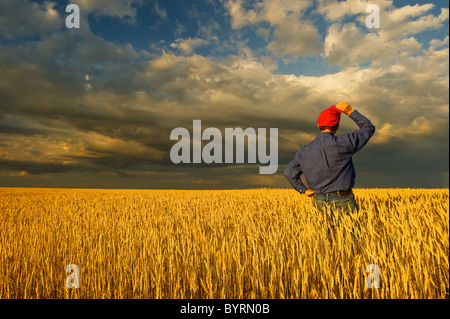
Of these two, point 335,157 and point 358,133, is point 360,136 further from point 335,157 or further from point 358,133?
point 335,157

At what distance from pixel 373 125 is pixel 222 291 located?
3.09 meters

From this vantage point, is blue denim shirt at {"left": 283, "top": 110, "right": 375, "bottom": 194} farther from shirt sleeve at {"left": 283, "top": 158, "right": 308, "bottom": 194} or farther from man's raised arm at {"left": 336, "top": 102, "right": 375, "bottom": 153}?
shirt sleeve at {"left": 283, "top": 158, "right": 308, "bottom": 194}

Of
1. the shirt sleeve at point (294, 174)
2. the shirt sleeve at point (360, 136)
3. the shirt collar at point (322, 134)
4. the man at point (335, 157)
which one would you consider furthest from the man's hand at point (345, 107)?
the shirt sleeve at point (294, 174)

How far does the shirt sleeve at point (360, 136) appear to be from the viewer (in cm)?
447

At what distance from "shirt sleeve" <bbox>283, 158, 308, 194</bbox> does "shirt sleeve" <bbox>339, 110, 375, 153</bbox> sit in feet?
3.01

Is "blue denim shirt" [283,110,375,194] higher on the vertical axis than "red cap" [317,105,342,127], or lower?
lower

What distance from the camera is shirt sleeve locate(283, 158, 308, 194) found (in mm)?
5199

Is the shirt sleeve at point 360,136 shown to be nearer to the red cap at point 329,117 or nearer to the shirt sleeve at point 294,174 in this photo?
the red cap at point 329,117

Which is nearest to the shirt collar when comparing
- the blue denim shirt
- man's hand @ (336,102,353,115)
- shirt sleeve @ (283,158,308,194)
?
the blue denim shirt

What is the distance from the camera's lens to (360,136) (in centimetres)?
451

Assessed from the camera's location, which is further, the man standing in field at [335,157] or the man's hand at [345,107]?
the man's hand at [345,107]

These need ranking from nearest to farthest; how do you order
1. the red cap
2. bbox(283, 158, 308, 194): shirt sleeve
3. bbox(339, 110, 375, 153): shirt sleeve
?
bbox(339, 110, 375, 153): shirt sleeve
the red cap
bbox(283, 158, 308, 194): shirt sleeve

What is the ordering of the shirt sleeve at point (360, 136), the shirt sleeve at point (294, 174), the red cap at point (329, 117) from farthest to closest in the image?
the shirt sleeve at point (294, 174) < the red cap at point (329, 117) < the shirt sleeve at point (360, 136)

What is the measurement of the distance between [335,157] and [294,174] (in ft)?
2.80
